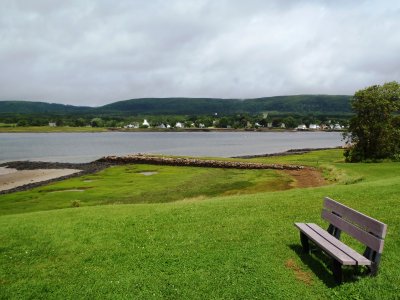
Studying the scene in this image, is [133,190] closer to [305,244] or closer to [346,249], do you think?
[305,244]

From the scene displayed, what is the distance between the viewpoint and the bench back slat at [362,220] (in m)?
8.29

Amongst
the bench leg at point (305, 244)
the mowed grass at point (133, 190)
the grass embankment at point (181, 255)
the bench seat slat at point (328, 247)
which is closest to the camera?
the bench seat slat at point (328, 247)

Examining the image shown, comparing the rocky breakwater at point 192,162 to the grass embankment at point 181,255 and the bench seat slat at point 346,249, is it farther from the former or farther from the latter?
the bench seat slat at point 346,249

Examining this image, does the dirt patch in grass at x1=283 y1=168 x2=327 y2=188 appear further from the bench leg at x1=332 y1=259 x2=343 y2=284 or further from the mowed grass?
the bench leg at x1=332 y1=259 x2=343 y2=284

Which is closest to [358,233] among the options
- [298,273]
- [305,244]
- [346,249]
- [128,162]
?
[346,249]

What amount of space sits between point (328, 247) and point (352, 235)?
758 mm

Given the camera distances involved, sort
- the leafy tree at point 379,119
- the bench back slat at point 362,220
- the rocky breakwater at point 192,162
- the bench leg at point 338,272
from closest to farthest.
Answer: the bench back slat at point 362,220 < the bench leg at point 338,272 < the leafy tree at point 379,119 < the rocky breakwater at point 192,162

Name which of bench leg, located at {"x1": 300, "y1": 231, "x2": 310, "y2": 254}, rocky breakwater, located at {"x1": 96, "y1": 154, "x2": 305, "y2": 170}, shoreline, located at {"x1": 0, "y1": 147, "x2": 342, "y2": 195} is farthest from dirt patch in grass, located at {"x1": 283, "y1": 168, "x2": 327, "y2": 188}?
bench leg, located at {"x1": 300, "y1": 231, "x2": 310, "y2": 254}

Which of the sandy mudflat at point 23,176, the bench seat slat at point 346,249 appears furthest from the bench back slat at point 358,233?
the sandy mudflat at point 23,176

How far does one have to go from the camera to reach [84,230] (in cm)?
1406

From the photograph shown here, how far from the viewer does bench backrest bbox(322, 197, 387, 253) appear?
8.34 m

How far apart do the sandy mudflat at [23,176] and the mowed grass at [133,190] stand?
827 cm

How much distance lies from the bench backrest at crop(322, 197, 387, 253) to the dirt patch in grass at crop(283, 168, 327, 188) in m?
25.6

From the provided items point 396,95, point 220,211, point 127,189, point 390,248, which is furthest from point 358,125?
point 390,248
